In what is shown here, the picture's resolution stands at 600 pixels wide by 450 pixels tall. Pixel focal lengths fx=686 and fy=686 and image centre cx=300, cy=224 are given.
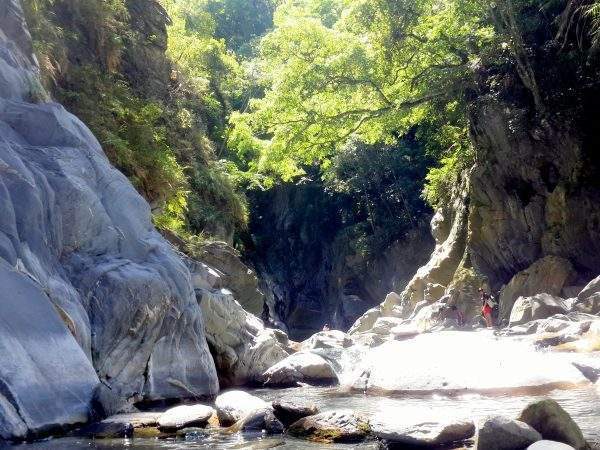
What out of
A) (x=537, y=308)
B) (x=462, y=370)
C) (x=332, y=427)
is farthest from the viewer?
(x=537, y=308)

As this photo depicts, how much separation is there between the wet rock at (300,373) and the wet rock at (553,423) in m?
8.11

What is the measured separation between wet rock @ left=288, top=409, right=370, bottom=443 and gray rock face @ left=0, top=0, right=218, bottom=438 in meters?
2.62

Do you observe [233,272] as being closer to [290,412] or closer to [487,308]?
[487,308]

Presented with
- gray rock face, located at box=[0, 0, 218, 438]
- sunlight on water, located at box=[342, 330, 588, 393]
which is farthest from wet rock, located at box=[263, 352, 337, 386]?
gray rock face, located at box=[0, 0, 218, 438]

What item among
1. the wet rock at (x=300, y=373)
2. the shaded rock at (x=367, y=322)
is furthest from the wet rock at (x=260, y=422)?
the shaded rock at (x=367, y=322)

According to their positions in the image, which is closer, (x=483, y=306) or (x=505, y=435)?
(x=505, y=435)

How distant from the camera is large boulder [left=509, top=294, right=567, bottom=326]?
17.6 m

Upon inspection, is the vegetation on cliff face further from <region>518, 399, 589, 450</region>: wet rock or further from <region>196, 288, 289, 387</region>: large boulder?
<region>518, 399, 589, 450</region>: wet rock

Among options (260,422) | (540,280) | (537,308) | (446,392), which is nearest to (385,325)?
(540,280)

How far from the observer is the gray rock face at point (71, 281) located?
7.74m

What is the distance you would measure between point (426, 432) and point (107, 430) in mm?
3613

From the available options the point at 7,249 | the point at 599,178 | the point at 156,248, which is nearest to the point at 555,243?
the point at 599,178

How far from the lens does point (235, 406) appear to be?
9.29 metres

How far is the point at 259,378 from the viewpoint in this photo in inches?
575
